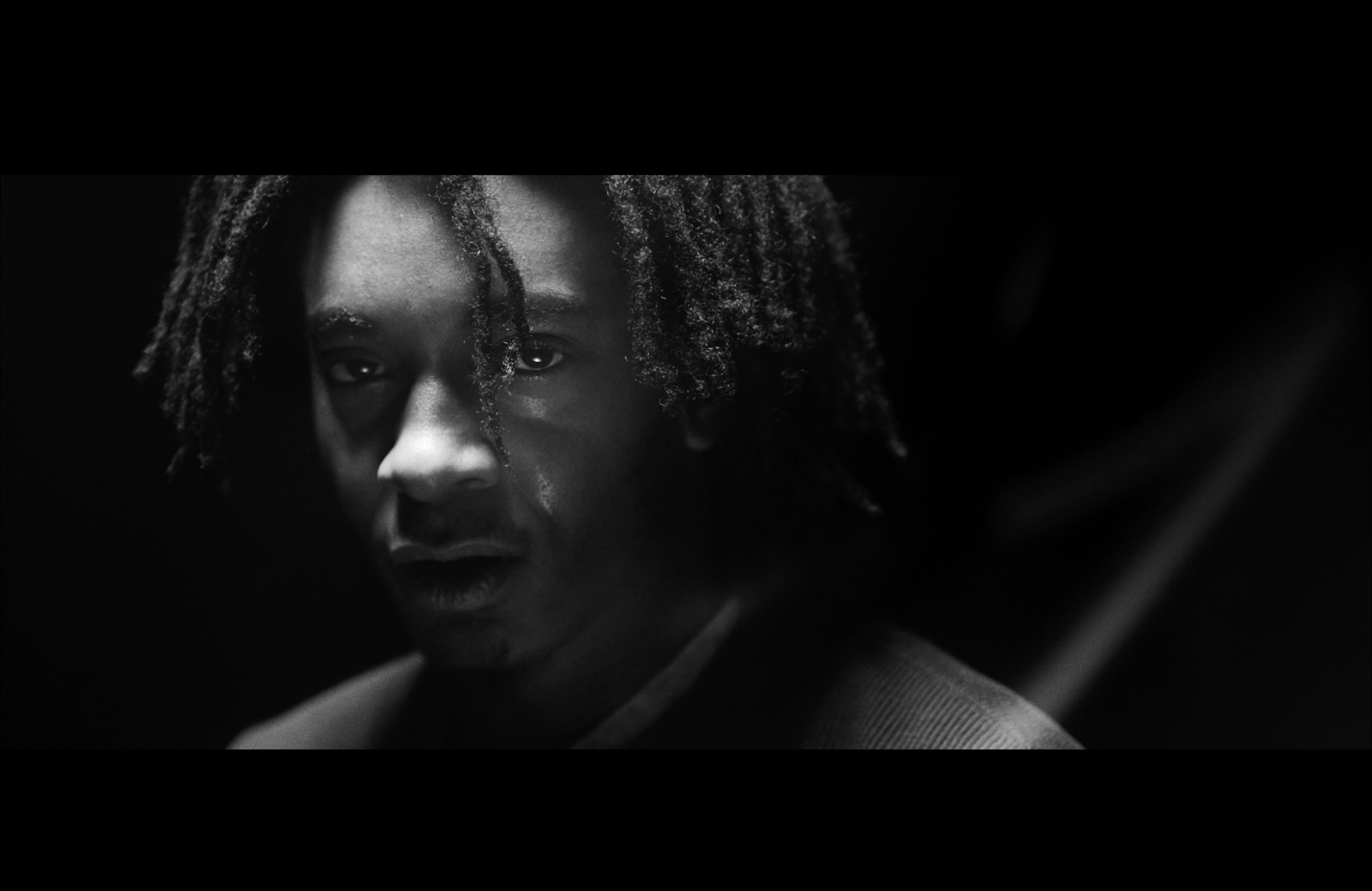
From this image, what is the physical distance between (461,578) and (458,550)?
0.04 metres

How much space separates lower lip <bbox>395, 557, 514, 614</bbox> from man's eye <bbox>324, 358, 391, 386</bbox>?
0.83ft

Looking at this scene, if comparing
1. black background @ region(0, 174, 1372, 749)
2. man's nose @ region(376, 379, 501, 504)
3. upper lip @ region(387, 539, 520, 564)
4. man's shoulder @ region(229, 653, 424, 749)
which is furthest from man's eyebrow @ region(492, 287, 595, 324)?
man's shoulder @ region(229, 653, 424, 749)

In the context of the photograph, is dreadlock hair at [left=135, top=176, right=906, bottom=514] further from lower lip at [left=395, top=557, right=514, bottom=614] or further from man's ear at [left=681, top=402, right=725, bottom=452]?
lower lip at [left=395, top=557, right=514, bottom=614]

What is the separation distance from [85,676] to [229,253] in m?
0.66

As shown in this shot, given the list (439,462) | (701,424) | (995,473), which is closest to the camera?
(439,462)

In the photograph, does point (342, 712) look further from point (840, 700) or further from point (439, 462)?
point (840, 700)

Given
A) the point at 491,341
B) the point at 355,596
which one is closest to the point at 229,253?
the point at 491,341

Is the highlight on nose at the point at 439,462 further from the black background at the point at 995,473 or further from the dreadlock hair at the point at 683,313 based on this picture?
the black background at the point at 995,473

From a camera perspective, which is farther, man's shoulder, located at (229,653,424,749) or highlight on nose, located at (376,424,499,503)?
man's shoulder, located at (229,653,424,749)

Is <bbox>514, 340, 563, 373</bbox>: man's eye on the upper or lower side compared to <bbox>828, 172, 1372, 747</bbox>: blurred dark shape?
upper

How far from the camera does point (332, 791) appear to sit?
1.79 metres

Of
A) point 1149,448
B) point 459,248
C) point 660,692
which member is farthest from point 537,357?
point 1149,448

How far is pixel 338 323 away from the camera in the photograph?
164 centimetres

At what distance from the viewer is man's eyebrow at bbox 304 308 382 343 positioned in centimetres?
162
